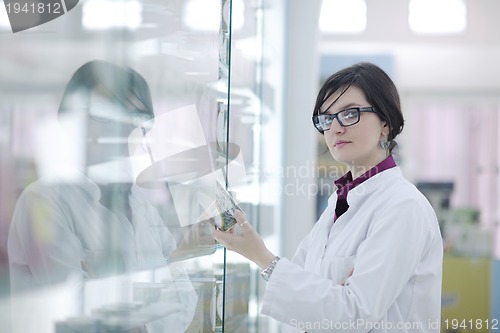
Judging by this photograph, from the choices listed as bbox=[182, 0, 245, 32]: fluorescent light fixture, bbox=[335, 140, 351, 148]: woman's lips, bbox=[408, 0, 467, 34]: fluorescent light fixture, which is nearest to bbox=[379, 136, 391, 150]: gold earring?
bbox=[335, 140, 351, 148]: woman's lips

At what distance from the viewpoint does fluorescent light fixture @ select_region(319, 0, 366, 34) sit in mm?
6559

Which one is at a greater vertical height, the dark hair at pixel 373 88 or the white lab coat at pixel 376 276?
the dark hair at pixel 373 88

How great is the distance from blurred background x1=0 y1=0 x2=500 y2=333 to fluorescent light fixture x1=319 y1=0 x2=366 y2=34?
0.04 ft

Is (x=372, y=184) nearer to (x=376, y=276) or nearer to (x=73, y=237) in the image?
(x=376, y=276)

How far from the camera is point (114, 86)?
105cm

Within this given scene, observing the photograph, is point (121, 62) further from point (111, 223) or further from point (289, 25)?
point (289, 25)

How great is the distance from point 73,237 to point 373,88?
0.88m

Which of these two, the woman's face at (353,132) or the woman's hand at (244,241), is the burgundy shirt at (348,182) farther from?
the woman's hand at (244,241)

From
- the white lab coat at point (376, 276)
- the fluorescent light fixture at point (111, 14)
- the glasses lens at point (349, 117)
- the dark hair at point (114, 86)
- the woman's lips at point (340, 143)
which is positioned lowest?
the white lab coat at point (376, 276)

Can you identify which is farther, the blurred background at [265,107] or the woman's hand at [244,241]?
the woman's hand at [244,241]

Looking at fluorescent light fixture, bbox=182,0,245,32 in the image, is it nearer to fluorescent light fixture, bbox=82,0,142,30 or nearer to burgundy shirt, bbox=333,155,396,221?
fluorescent light fixture, bbox=82,0,142,30

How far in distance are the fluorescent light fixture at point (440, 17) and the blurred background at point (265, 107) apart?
0.04 feet

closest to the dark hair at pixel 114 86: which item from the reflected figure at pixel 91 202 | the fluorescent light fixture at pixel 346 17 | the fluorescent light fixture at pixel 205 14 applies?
the reflected figure at pixel 91 202

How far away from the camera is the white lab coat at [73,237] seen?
86 centimetres
